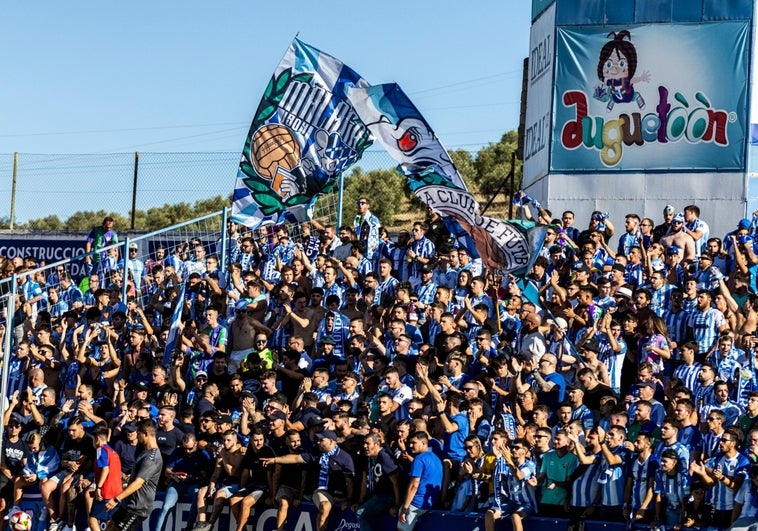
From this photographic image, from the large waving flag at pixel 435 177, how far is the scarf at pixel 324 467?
103 inches

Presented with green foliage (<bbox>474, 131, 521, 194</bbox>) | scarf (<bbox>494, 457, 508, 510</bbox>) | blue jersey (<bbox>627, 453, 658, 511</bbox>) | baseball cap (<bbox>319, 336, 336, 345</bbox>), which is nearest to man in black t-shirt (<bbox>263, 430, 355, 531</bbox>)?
scarf (<bbox>494, 457, 508, 510</bbox>)

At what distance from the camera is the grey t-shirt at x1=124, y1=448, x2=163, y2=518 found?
15875 mm

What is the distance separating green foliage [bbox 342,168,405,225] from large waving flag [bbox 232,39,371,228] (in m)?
15.2

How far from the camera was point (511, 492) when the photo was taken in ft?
44.2

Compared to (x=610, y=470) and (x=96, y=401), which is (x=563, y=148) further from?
(x=610, y=470)

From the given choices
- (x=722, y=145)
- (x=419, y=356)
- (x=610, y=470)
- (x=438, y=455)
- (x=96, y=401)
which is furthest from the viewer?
(x=722, y=145)

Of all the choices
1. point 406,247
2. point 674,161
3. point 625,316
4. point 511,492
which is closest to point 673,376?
point 625,316

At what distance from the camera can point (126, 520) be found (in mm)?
16000

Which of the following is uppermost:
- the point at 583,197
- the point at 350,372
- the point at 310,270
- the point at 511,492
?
the point at 583,197

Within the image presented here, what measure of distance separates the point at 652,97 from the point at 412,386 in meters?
8.23

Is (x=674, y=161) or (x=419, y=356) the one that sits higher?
(x=674, y=161)

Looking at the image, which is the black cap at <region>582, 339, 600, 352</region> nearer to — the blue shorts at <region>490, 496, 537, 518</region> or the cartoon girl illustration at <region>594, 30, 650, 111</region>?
the blue shorts at <region>490, 496, 537, 518</region>

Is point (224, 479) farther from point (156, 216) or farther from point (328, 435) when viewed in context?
point (156, 216)

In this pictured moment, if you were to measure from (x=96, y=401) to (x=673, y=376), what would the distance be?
8167 mm
